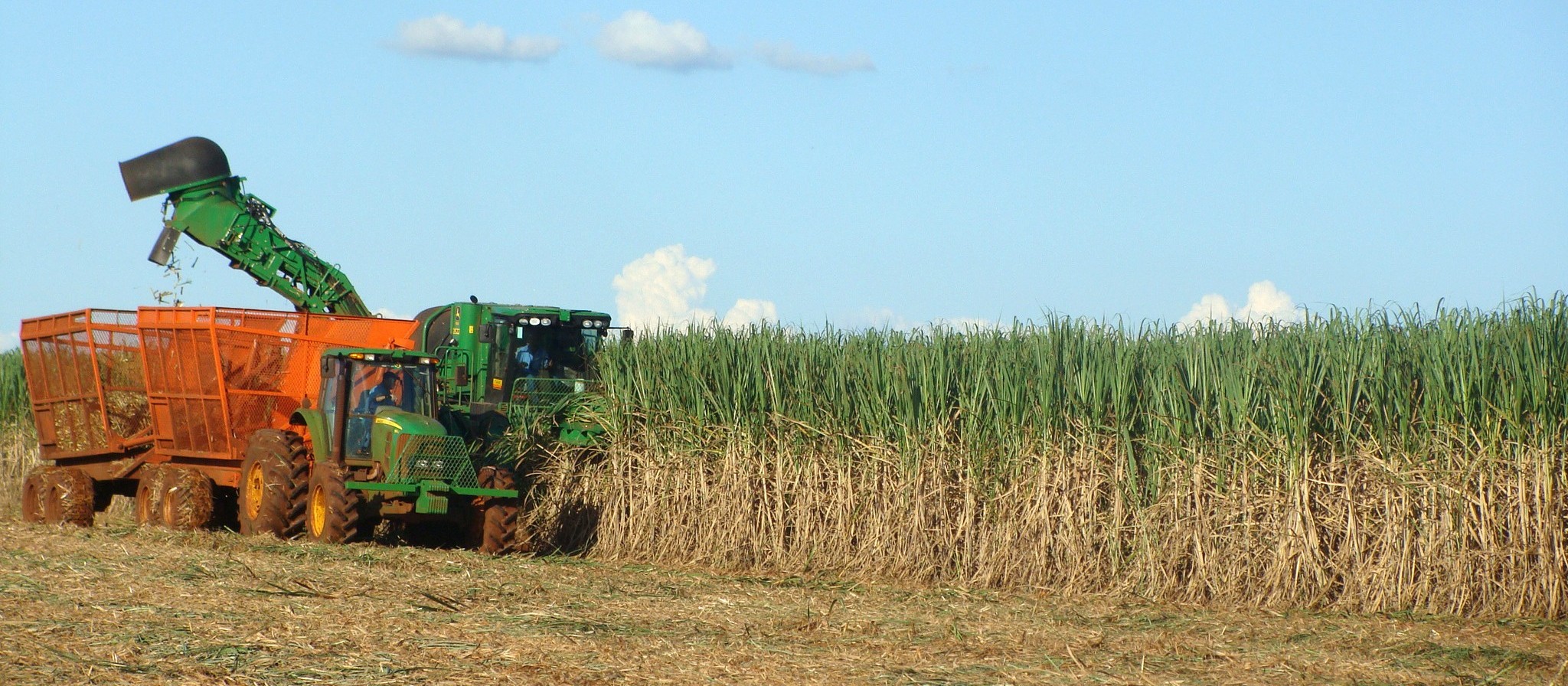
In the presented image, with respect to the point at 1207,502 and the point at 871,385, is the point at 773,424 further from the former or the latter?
the point at 1207,502

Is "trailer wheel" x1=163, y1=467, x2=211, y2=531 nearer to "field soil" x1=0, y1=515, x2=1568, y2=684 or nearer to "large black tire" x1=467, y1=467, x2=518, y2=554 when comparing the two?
"field soil" x1=0, y1=515, x2=1568, y2=684

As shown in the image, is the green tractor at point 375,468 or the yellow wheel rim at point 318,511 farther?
the yellow wheel rim at point 318,511

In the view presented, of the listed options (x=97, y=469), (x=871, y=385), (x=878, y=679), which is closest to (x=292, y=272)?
(x=97, y=469)

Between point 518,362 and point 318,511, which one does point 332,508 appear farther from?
point 518,362

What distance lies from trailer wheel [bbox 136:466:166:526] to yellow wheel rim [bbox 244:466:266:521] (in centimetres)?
170

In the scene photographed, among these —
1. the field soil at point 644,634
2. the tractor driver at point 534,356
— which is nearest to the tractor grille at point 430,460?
the field soil at point 644,634

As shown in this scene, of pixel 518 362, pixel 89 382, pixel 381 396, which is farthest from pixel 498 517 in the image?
pixel 89 382

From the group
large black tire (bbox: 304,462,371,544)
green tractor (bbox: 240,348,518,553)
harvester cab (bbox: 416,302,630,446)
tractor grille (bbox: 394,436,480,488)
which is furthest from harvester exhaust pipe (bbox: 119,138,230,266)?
tractor grille (bbox: 394,436,480,488)

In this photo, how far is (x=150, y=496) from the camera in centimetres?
1628

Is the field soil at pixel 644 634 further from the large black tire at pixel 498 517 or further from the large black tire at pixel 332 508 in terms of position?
the large black tire at pixel 498 517

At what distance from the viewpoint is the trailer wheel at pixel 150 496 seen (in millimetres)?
15727

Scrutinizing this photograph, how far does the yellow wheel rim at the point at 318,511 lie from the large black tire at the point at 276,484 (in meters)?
0.10

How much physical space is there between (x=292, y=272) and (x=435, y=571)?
23.3 feet

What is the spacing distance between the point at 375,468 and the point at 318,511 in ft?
2.40
